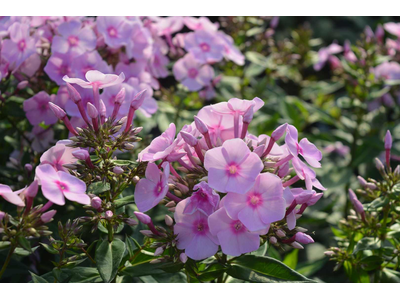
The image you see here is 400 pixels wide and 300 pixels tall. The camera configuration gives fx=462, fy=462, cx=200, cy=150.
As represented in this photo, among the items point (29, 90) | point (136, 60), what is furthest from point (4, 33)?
point (136, 60)

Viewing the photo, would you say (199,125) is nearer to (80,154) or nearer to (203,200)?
(203,200)

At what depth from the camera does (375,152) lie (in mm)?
2814

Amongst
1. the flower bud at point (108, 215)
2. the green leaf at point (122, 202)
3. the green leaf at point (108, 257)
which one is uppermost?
the flower bud at point (108, 215)

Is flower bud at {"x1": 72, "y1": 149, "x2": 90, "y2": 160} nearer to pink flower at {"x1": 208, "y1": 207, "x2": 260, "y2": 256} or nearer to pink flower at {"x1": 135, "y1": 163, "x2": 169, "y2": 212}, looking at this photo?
pink flower at {"x1": 135, "y1": 163, "x2": 169, "y2": 212}

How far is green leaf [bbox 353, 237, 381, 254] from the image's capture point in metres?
1.66

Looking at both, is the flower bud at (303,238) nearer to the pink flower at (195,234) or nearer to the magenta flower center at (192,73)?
the pink flower at (195,234)

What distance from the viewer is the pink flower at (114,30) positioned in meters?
2.03

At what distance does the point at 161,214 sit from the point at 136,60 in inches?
29.2

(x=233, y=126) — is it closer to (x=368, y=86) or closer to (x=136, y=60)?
(x=136, y=60)

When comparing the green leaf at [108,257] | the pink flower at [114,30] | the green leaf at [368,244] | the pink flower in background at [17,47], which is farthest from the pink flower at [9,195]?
the green leaf at [368,244]

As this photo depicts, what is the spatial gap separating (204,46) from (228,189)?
1.42 metres

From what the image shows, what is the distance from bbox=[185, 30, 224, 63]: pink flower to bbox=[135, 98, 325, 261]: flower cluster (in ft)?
3.34

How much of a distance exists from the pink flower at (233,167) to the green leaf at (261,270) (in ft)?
1.06

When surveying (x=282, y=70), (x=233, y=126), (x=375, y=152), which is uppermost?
(x=233, y=126)
